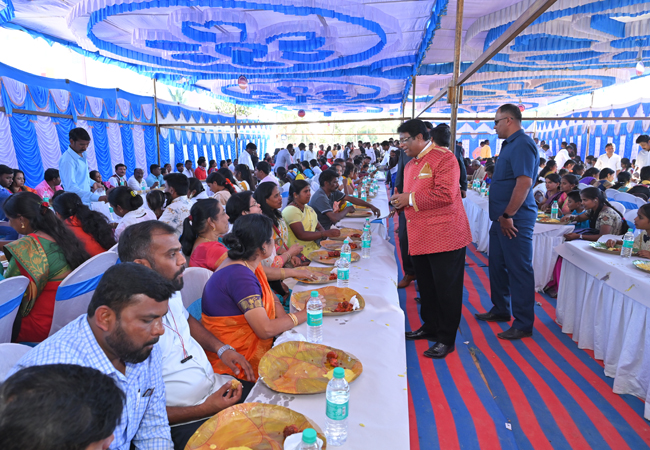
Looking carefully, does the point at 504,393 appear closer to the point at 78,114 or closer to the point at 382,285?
the point at 382,285

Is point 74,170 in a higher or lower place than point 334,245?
higher

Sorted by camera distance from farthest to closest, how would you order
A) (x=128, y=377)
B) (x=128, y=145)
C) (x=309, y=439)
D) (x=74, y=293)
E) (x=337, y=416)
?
1. (x=128, y=145)
2. (x=74, y=293)
3. (x=128, y=377)
4. (x=337, y=416)
5. (x=309, y=439)

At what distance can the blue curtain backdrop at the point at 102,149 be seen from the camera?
30.7ft

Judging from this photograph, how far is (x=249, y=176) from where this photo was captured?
729 centimetres

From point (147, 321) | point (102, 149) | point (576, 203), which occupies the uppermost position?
point (102, 149)

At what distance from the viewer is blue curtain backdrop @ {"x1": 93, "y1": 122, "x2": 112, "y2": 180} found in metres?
9.37

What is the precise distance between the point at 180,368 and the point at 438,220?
6.21 ft

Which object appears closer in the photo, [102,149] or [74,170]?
[74,170]

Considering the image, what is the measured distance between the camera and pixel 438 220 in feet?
8.73

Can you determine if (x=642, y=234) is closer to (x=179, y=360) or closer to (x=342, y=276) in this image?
(x=342, y=276)

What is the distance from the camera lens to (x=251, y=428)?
1199 millimetres

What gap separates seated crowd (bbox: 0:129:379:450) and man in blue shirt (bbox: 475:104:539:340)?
60.6 inches

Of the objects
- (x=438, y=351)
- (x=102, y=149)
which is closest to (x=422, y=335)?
(x=438, y=351)

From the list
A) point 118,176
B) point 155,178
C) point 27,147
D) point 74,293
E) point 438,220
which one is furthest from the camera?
point 155,178
